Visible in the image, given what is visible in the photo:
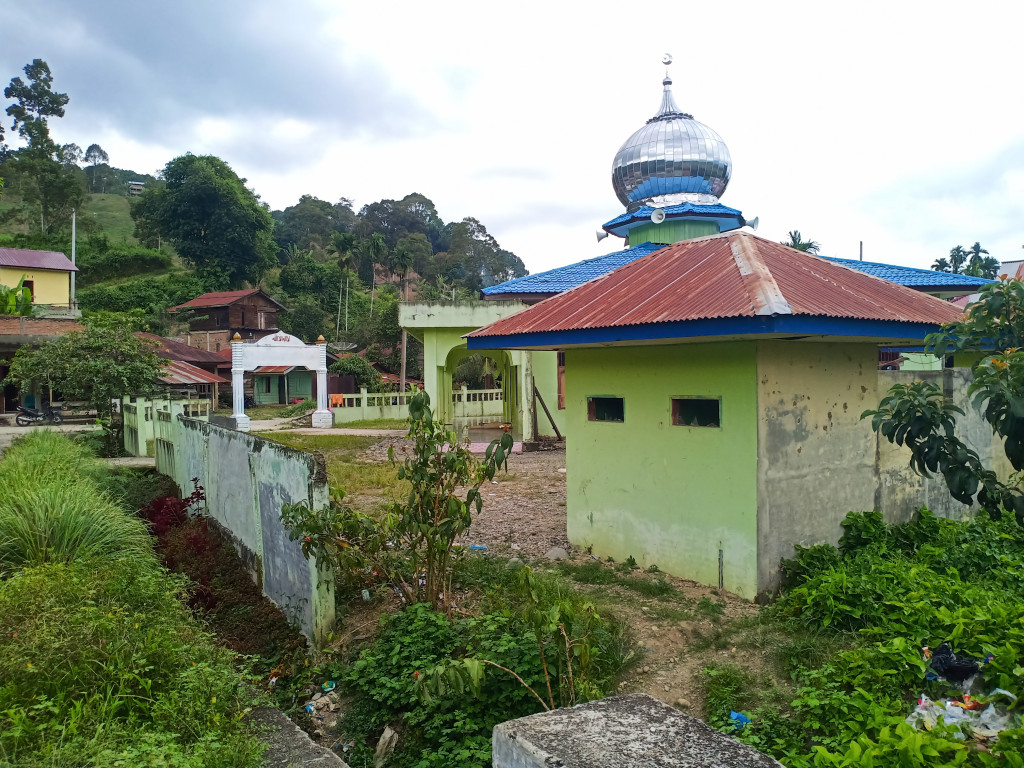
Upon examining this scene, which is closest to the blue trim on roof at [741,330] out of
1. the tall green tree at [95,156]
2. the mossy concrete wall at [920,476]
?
the mossy concrete wall at [920,476]

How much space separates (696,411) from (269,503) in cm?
383

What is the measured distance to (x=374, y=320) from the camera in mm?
38344

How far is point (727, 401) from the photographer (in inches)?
226

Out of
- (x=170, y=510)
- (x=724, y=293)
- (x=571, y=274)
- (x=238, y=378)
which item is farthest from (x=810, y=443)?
(x=238, y=378)

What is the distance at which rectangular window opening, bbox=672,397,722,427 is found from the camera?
5965 mm

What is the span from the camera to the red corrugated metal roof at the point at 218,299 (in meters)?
39.4

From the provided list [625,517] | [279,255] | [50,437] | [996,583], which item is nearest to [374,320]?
[279,255]

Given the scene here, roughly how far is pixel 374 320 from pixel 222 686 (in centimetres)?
3562

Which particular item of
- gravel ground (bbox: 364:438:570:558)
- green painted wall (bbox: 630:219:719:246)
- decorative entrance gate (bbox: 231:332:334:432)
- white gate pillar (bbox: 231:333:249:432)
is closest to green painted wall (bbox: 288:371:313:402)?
decorative entrance gate (bbox: 231:332:334:432)

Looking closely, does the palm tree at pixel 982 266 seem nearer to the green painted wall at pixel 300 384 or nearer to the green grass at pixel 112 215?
the green painted wall at pixel 300 384

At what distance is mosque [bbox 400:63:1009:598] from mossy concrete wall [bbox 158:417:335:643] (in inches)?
97.2

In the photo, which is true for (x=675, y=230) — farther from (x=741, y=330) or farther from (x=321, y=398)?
(x=741, y=330)

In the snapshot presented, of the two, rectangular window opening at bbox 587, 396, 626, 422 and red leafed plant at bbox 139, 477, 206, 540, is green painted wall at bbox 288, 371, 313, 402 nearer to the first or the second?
red leafed plant at bbox 139, 477, 206, 540

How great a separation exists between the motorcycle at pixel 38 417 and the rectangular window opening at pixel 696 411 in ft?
65.7
